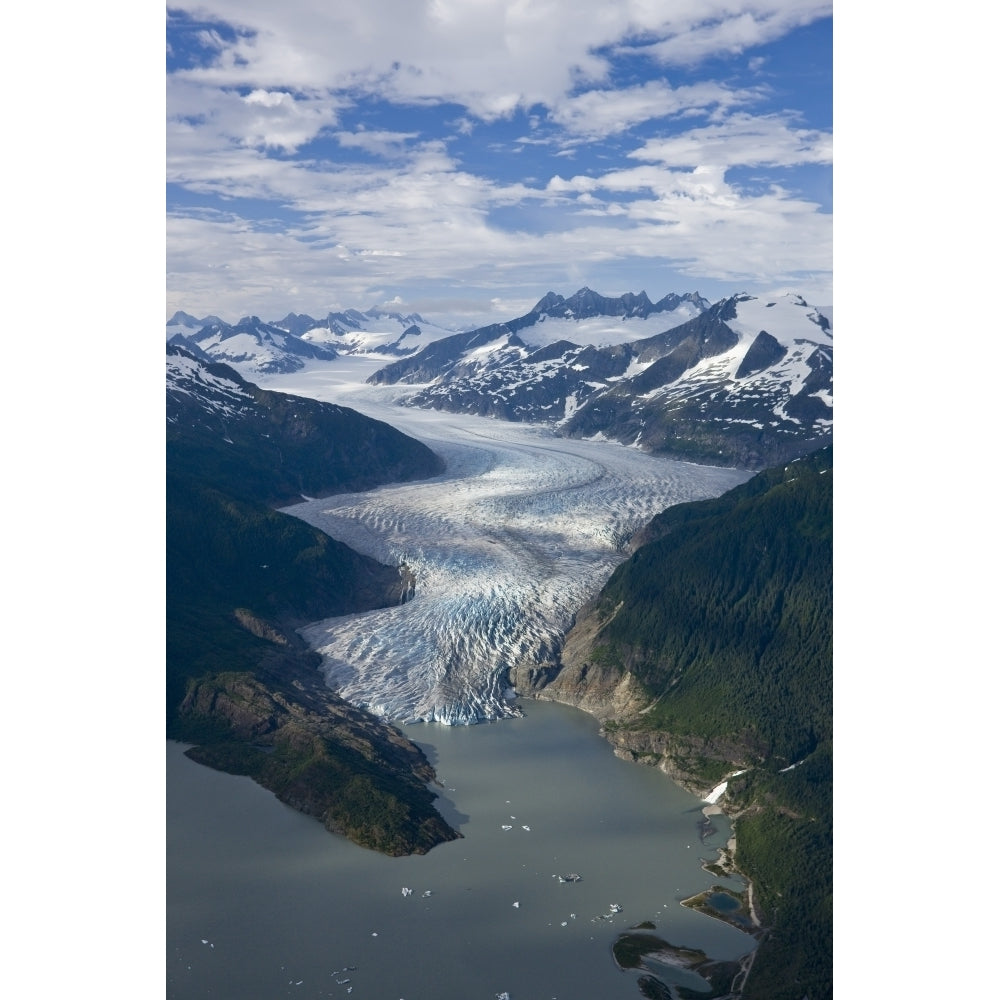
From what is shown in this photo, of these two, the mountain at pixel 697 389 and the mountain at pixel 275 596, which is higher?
the mountain at pixel 697 389

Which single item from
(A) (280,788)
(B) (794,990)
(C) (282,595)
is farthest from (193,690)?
(B) (794,990)

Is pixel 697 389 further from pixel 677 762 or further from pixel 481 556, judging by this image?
pixel 677 762

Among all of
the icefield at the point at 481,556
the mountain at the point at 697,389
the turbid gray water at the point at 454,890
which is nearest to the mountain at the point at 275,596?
the turbid gray water at the point at 454,890

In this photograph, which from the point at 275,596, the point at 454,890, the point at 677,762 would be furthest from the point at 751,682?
the point at 275,596

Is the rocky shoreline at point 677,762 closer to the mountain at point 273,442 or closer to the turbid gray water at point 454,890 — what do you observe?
the turbid gray water at point 454,890

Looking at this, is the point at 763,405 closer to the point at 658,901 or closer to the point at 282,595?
the point at 282,595
